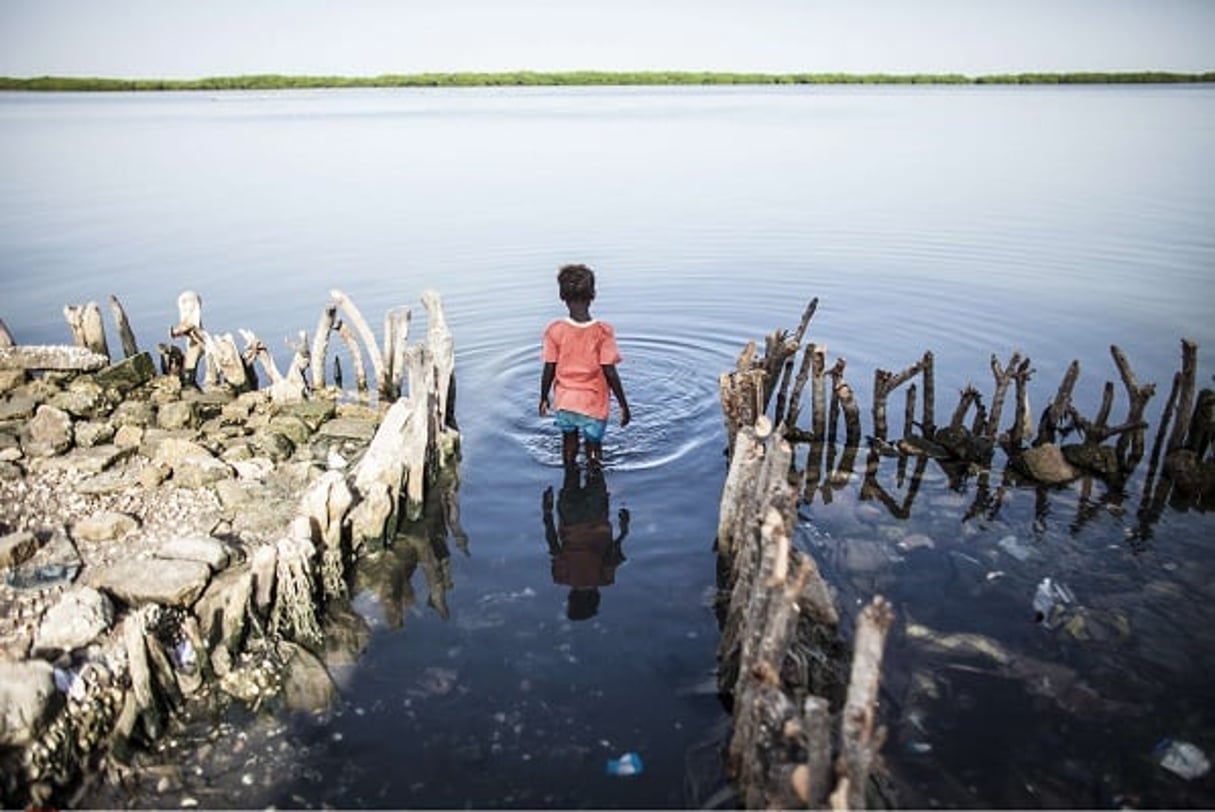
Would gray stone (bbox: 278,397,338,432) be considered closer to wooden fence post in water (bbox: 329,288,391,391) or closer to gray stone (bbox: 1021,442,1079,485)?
wooden fence post in water (bbox: 329,288,391,391)

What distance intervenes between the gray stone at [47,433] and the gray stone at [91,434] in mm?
92

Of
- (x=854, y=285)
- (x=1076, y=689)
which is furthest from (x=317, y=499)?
(x=854, y=285)

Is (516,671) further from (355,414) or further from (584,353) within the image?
(355,414)

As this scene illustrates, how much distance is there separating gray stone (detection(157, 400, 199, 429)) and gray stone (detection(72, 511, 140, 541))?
8.11 ft

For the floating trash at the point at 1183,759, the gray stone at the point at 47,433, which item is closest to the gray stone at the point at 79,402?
the gray stone at the point at 47,433

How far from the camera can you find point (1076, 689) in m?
6.55

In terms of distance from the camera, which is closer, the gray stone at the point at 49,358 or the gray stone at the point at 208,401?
the gray stone at the point at 208,401

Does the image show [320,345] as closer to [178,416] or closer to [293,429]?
[293,429]

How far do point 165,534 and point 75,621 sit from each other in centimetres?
169

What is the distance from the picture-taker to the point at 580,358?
7965mm

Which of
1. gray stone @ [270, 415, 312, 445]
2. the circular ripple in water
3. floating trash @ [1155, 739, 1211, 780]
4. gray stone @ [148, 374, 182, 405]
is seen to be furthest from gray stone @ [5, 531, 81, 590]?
floating trash @ [1155, 739, 1211, 780]

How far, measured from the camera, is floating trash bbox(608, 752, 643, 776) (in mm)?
5750

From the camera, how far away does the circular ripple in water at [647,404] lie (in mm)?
10766

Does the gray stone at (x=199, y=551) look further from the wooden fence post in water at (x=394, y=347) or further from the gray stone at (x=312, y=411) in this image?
the wooden fence post in water at (x=394, y=347)
